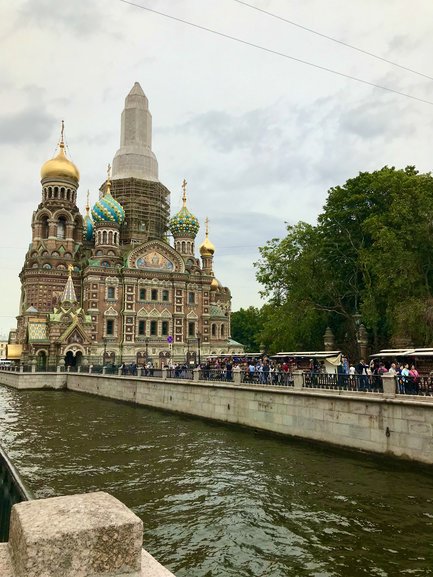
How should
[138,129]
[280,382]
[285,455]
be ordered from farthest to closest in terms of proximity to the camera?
1. [138,129]
2. [280,382]
3. [285,455]

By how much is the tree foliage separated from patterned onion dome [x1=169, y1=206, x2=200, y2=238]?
2625cm

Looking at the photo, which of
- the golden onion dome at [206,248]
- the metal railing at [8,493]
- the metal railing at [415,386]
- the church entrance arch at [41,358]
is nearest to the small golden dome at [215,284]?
the golden onion dome at [206,248]

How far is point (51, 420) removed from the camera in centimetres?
2719

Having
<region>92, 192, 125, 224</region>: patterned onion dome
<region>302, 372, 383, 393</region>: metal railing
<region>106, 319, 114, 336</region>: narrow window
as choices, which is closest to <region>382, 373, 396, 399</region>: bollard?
<region>302, 372, 383, 393</region>: metal railing

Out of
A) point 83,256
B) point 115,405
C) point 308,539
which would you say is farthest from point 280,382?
point 83,256

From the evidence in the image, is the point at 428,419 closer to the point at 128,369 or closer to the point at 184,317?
the point at 128,369

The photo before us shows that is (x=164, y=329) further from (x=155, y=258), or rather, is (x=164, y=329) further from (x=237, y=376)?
(x=237, y=376)

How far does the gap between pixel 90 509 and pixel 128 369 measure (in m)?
36.3

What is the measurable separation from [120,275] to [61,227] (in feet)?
43.1

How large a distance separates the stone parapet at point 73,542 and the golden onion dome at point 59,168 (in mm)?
68914

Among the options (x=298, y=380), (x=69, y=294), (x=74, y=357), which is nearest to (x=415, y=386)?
(x=298, y=380)

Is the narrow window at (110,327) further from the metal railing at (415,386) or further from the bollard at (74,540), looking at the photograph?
the bollard at (74,540)

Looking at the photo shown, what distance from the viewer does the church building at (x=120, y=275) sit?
56.1 m

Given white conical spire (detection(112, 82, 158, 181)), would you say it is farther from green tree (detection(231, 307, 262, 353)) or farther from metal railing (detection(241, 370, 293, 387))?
metal railing (detection(241, 370, 293, 387))
